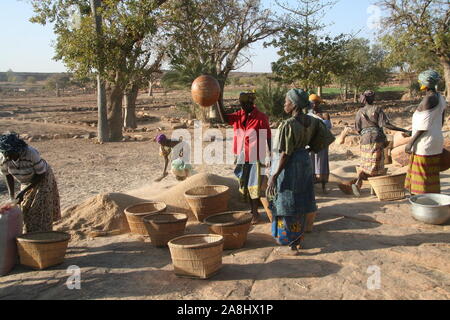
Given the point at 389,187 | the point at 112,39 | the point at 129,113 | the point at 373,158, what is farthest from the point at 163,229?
the point at 129,113

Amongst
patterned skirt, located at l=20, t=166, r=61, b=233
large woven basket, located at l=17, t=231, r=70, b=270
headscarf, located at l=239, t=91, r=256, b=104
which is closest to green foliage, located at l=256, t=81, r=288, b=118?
headscarf, located at l=239, t=91, r=256, b=104

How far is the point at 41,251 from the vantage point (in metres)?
3.86

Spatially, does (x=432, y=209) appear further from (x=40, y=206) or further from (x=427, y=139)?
(x=40, y=206)

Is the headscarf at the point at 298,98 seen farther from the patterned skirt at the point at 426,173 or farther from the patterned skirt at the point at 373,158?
the patterned skirt at the point at 373,158

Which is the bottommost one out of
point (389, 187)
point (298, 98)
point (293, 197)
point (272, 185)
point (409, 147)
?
point (389, 187)

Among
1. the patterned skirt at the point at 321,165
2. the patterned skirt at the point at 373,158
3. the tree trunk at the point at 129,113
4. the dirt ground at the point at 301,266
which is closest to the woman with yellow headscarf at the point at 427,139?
the dirt ground at the point at 301,266

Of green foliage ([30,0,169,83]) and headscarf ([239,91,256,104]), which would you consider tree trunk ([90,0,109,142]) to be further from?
headscarf ([239,91,256,104])

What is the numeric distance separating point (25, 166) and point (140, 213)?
1279mm

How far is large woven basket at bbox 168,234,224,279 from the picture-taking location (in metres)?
3.40

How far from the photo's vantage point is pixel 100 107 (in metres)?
14.0

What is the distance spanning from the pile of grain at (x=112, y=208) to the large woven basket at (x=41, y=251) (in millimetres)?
946

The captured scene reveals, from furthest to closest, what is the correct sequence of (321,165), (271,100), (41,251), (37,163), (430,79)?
(271,100) < (321,165) < (430,79) < (37,163) < (41,251)
